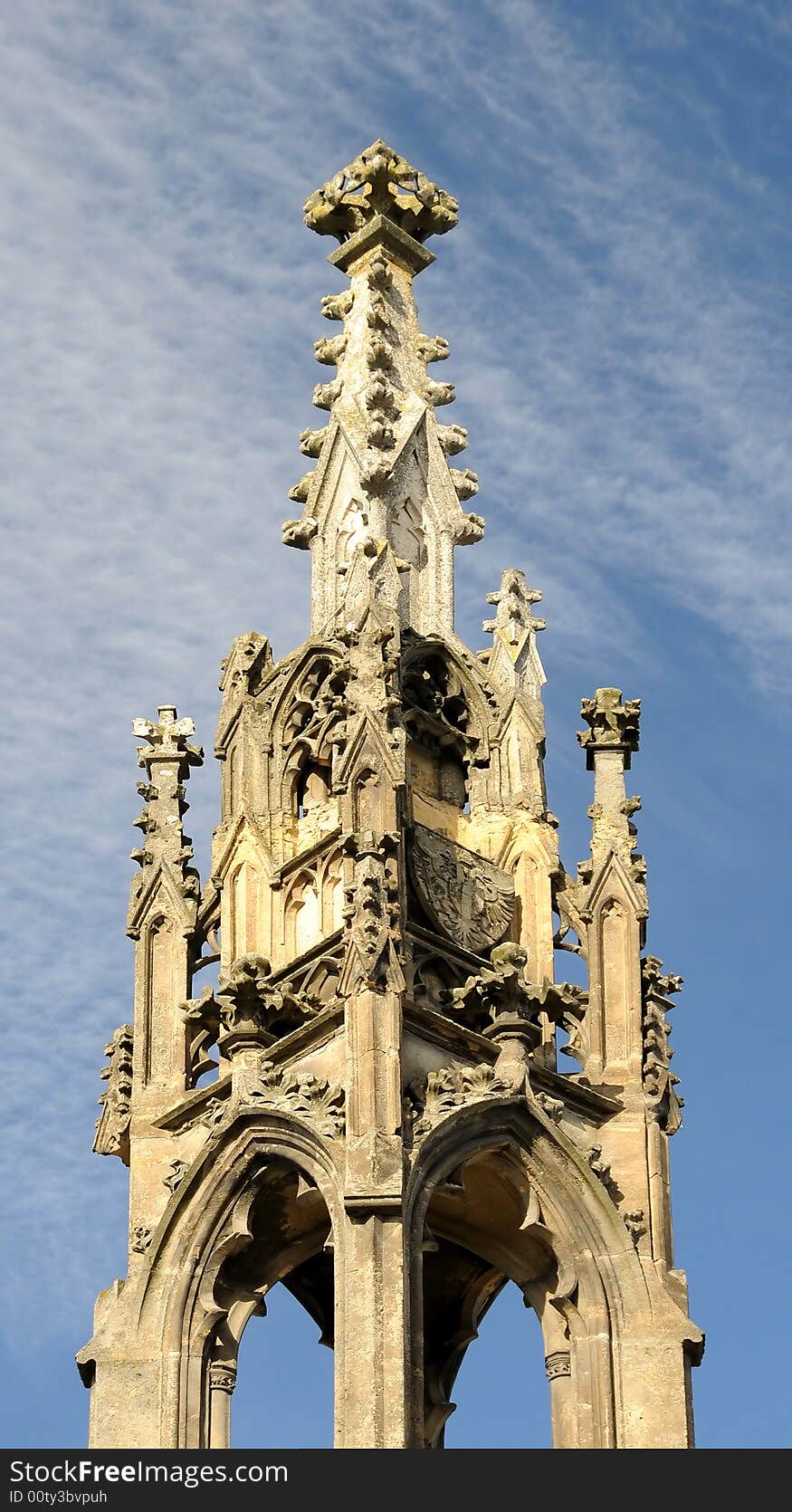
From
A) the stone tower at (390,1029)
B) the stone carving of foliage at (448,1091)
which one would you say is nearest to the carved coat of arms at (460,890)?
the stone tower at (390,1029)

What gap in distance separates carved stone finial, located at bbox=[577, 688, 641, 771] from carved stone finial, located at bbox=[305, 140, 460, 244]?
598cm

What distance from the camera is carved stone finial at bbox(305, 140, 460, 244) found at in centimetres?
5178

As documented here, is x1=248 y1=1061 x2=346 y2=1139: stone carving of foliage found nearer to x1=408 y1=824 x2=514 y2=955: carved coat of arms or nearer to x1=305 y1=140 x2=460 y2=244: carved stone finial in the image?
x1=408 y1=824 x2=514 y2=955: carved coat of arms

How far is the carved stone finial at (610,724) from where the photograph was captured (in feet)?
157

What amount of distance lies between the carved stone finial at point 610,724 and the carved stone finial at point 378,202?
19.6 ft

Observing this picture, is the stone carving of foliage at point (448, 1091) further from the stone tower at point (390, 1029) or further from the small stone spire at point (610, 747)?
the small stone spire at point (610, 747)

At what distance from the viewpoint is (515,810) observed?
156 feet

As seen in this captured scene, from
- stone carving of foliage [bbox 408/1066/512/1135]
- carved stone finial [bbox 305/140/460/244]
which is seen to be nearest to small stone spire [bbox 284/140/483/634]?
carved stone finial [bbox 305/140/460/244]

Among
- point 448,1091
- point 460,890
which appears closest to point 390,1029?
point 448,1091

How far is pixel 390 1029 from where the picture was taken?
43.7 metres

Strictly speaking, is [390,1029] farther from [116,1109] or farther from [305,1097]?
[116,1109]

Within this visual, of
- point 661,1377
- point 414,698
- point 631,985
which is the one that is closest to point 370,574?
point 414,698

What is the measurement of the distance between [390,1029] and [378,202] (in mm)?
10716
